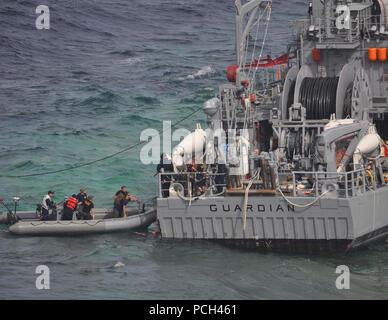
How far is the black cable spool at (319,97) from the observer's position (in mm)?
24734

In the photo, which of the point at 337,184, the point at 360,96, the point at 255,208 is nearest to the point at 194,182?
the point at 255,208

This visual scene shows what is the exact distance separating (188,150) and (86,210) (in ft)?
12.4

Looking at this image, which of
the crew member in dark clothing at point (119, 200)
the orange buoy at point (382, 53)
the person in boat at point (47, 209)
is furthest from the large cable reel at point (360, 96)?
the person in boat at point (47, 209)

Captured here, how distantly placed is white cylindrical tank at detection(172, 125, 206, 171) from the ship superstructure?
0.11 ft

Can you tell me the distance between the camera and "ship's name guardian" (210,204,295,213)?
20984 millimetres

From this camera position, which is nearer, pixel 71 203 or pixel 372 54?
pixel 71 203

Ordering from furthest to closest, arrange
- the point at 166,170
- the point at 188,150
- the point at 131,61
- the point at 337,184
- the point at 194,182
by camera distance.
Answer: the point at 131,61, the point at 188,150, the point at 166,170, the point at 194,182, the point at 337,184

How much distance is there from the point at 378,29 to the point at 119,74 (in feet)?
77.4

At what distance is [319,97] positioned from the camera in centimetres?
2494

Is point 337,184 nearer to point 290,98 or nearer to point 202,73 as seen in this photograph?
point 290,98

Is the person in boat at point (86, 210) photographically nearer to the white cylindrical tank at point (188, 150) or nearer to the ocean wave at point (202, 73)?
the white cylindrical tank at point (188, 150)

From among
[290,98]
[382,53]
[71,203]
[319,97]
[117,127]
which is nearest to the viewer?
[71,203]
